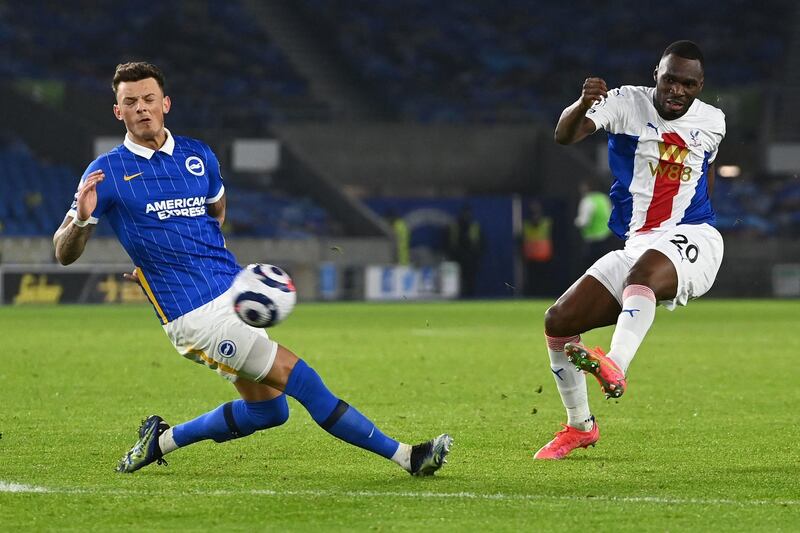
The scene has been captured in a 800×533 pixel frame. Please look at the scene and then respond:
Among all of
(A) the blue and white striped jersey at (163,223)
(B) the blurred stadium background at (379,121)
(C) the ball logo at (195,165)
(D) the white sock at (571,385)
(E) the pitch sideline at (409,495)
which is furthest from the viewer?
(B) the blurred stadium background at (379,121)

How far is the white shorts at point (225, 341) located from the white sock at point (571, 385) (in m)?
1.81

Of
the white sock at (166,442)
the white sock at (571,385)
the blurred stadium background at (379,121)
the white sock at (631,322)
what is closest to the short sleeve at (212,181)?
the white sock at (166,442)

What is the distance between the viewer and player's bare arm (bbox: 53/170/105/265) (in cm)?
525

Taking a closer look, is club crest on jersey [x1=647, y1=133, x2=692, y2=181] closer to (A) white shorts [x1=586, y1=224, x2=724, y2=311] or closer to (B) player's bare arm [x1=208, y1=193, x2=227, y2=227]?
(A) white shorts [x1=586, y1=224, x2=724, y2=311]

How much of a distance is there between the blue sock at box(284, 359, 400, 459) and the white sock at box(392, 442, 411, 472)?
0.09 m

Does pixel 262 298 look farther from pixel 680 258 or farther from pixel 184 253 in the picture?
pixel 680 258

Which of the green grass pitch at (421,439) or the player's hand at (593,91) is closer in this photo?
→ the green grass pitch at (421,439)

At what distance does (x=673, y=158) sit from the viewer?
6.63 meters

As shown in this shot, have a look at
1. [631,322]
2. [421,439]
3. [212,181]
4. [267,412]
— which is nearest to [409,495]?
[267,412]

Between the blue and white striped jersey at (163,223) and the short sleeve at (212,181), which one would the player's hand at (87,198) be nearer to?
the blue and white striped jersey at (163,223)

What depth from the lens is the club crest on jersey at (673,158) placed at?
663 centimetres

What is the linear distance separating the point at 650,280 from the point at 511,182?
25201 mm

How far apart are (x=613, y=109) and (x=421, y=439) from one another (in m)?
2.01

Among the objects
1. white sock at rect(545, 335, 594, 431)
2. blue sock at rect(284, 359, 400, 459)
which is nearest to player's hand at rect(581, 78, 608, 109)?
white sock at rect(545, 335, 594, 431)
